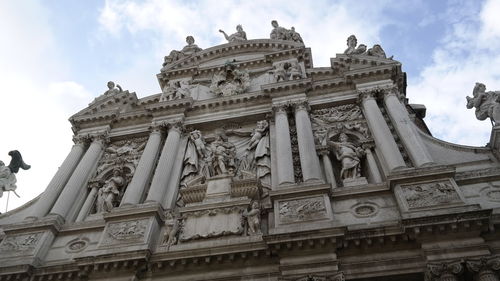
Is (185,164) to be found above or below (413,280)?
above

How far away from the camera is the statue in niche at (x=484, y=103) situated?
10.6 meters

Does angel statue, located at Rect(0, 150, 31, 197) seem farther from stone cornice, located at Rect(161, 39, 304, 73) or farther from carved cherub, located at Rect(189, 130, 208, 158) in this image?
stone cornice, located at Rect(161, 39, 304, 73)

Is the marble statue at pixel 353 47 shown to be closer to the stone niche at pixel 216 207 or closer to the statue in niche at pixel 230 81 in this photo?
the statue in niche at pixel 230 81

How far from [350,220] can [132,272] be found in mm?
4764

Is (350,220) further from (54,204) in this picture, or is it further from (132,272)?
(54,204)

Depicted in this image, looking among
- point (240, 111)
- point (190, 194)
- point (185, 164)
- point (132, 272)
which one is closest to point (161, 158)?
point (185, 164)

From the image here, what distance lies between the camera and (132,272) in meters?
8.79

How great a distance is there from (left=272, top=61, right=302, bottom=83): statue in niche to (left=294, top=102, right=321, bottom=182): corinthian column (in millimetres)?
1682

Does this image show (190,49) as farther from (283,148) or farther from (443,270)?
(443,270)

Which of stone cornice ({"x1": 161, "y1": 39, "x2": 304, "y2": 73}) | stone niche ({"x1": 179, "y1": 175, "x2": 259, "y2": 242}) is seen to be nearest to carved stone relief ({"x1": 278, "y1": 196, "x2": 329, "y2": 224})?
stone niche ({"x1": 179, "y1": 175, "x2": 259, "y2": 242})

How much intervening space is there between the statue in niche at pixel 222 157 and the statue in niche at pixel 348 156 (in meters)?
2.81

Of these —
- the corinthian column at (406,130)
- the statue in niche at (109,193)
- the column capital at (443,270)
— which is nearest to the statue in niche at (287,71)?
the corinthian column at (406,130)

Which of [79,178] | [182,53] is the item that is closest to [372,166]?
[79,178]

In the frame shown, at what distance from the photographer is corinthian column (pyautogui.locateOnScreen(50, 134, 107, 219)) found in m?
11.5
